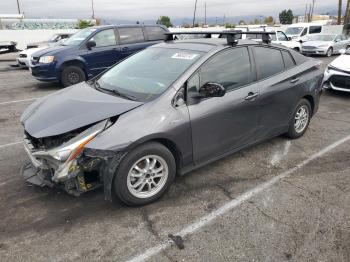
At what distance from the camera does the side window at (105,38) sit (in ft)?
31.4

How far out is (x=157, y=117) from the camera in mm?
3234

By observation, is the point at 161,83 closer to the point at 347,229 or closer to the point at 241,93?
the point at 241,93

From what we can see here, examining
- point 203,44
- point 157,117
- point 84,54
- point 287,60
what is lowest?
point 84,54

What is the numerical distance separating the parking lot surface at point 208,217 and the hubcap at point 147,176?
0.56 feet

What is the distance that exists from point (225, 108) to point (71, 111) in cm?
169

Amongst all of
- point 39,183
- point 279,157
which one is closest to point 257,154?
point 279,157

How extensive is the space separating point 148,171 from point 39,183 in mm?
1116

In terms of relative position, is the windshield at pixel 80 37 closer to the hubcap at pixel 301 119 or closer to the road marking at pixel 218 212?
the hubcap at pixel 301 119

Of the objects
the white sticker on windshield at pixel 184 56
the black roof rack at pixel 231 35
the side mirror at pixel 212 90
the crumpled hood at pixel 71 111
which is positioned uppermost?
the black roof rack at pixel 231 35

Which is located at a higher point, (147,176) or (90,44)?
(90,44)

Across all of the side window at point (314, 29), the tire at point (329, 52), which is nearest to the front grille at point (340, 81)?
the tire at point (329, 52)

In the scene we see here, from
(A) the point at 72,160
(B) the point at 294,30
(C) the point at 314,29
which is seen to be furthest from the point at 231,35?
(C) the point at 314,29

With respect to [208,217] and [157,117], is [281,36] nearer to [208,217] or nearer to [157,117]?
[157,117]

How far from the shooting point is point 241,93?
3.97 meters
